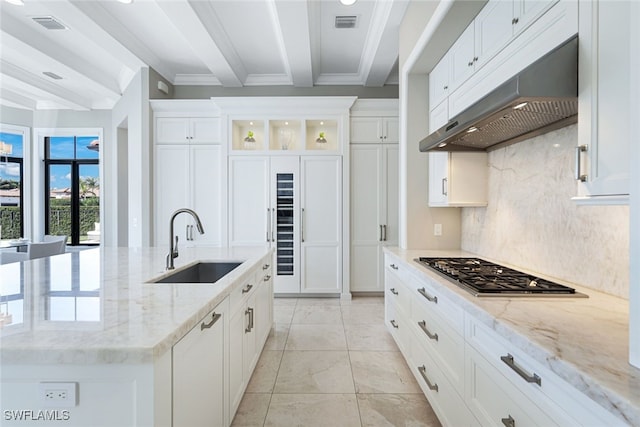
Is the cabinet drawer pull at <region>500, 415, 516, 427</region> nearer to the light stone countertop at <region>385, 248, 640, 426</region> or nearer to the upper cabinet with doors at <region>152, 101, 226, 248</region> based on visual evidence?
the light stone countertop at <region>385, 248, 640, 426</region>

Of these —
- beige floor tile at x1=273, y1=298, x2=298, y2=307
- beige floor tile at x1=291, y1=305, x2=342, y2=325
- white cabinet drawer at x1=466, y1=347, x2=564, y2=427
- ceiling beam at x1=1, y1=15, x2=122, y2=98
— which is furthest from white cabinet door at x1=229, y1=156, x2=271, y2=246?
white cabinet drawer at x1=466, y1=347, x2=564, y2=427

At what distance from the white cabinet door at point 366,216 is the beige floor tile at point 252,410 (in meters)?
2.62

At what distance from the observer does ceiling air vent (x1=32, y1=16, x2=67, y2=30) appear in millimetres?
3490

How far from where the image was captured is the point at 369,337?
3166 millimetres

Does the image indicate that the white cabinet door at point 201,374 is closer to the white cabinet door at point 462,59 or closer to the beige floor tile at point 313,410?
the beige floor tile at point 313,410

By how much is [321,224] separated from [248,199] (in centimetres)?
111

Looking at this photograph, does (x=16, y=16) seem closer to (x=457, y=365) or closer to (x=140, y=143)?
(x=140, y=143)

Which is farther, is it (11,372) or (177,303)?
(177,303)

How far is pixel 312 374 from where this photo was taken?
2.44 m

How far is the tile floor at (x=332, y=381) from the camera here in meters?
1.94

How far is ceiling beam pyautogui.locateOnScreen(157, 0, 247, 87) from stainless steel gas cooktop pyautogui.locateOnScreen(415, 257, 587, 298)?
3.26m

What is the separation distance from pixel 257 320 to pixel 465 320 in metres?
1.60

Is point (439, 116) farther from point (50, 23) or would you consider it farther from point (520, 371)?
point (50, 23)

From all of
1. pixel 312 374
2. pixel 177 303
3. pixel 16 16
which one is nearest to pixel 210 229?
pixel 312 374
